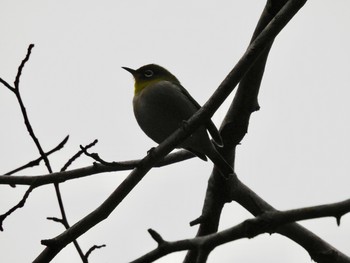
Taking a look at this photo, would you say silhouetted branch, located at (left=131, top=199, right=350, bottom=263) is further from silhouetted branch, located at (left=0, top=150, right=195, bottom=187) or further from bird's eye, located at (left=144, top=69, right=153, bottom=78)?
bird's eye, located at (left=144, top=69, right=153, bottom=78)

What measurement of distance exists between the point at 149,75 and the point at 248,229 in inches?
210

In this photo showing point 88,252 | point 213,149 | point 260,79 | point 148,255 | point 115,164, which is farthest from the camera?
point 213,149

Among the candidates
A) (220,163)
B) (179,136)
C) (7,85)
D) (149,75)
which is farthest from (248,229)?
(149,75)

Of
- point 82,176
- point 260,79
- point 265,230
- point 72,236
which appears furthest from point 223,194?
point 265,230

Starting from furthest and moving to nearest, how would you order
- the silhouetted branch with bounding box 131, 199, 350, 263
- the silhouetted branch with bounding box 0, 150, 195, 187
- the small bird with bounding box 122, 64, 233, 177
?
the small bird with bounding box 122, 64, 233, 177
the silhouetted branch with bounding box 0, 150, 195, 187
the silhouetted branch with bounding box 131, 199, 350, 263

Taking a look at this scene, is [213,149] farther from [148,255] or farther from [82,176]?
[148,255]

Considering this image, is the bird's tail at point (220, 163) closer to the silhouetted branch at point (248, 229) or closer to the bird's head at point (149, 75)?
the bird's head at point (149, 75)

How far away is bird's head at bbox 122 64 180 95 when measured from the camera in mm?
7984

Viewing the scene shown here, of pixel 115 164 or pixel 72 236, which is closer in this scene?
pixel 72 236

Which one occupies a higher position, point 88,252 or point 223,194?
point 223,194

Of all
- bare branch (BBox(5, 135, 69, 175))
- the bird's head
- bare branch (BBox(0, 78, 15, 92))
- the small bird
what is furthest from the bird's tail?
bare branch (BBox(0, 78, 15, 92))

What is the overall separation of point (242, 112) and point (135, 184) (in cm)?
198

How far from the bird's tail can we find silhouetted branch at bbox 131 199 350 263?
3114 mm

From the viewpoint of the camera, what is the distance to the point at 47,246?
14.0ft
